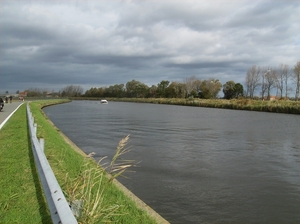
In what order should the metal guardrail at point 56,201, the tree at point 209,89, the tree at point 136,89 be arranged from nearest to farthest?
the metal guardrail at point 56,201
the tree at point 209,89
the tree at point 136,89

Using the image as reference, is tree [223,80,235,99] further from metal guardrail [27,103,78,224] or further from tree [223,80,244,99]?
metal guardrail [27,103,78,224]

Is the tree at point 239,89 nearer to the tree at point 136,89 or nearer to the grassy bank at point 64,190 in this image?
the tree at point 136,89

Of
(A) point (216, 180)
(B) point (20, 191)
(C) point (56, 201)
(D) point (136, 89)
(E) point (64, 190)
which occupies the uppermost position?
(D) point (136, 89)

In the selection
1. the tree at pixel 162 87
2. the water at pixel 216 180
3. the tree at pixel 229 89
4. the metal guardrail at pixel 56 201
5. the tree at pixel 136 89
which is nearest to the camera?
the metal guardrail at pixel 56 201

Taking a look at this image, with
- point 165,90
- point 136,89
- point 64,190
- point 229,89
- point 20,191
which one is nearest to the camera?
point 64,190

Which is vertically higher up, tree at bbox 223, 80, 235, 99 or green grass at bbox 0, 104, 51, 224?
tree at bbox 223, 80, 235, 99

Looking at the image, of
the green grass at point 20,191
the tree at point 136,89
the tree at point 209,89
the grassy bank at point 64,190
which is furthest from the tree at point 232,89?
the green grass at point 20,191

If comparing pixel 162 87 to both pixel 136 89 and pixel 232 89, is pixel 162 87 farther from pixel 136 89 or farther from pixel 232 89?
pixel 232 89

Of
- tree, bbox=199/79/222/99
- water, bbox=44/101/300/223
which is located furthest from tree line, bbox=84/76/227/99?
water, bbox=44/101/300/223

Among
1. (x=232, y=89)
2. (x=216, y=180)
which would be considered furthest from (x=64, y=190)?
(x=232, y=89)

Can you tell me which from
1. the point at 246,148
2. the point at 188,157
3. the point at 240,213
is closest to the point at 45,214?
the point at 240,213

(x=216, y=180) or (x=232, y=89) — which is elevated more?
(x=232, y=89)

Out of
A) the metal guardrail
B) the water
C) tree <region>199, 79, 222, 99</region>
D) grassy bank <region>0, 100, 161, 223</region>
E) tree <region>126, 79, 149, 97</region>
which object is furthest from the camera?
tree <region>126, 79, 149, 97</region>

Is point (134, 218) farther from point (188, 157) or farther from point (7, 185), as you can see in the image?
point (188, 157)
